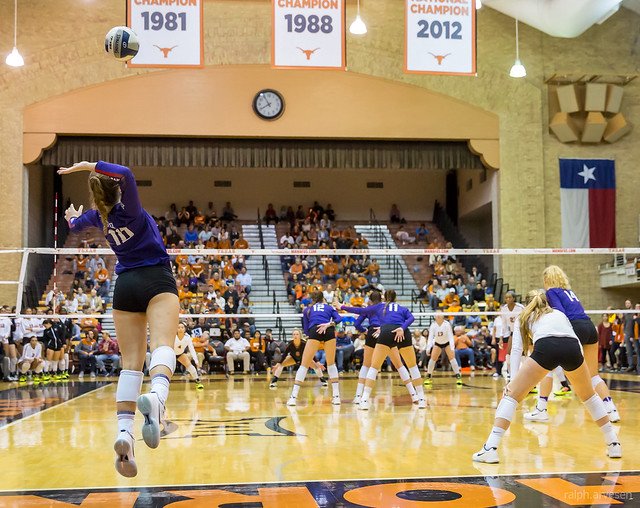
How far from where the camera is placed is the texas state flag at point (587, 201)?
23.2 meters

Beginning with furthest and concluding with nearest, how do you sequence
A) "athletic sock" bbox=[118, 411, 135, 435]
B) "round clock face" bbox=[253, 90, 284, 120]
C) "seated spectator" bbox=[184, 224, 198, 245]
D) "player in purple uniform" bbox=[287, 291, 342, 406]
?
"seated spectator" bbox=[184, 224, 198, 245] → "round clock face" bbox=[253, 90, 284, 120] → "player in purple uniform" bbox=[287, 291, 342, 406] → "athletic sock" bbox=[118, 411, 135, 435]

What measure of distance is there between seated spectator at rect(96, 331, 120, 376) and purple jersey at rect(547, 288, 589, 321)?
13.9 meters

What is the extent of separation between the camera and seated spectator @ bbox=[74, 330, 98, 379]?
62.8ft

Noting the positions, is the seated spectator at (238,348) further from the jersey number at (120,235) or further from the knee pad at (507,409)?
the jersey number at (120,235)

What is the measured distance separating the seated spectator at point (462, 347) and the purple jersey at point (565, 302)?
11985 mm

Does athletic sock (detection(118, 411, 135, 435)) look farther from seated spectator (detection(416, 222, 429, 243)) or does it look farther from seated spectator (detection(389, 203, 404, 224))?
Answer: seated spectator (detection(389, 203, 404, 224))

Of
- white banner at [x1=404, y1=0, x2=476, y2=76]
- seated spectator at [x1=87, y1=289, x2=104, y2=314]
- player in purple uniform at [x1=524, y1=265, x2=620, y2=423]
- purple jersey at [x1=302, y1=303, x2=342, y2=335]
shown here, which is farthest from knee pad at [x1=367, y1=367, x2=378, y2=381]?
seated spectator at [x1=87, y1=289, x2=104, y2=314]

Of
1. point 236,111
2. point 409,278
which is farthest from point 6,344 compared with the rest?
point 409,278

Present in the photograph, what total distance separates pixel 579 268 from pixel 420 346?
6797 mm

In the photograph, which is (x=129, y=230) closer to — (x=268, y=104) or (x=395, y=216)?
(x=268, y=104)

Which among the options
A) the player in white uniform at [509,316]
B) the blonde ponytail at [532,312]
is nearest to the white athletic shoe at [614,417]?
the player in white uniform at [509,316]

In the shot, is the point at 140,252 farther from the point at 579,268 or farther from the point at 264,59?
the point at 579,268

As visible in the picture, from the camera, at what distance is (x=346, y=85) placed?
22781mm

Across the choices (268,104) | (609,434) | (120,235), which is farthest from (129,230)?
(268,104)
